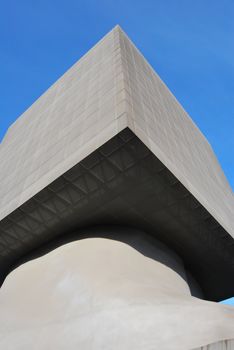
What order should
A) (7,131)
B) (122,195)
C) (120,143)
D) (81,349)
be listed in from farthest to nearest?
1. (7,131)
2. (122,195)
3. (120,143)
4. (81,349)

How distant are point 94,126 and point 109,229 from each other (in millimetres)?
4340

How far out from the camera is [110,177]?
11.3m

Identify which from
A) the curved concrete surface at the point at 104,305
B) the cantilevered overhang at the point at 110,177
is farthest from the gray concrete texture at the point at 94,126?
the curved concrete surface at the point at 104,305

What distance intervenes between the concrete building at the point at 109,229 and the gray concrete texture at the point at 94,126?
0.08 m

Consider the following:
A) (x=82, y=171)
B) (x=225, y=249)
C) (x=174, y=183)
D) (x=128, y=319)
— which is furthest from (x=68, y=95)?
(x=128, y=319)

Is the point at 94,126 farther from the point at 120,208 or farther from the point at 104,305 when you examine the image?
the point at 104,305

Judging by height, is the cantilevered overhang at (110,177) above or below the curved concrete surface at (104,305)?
above

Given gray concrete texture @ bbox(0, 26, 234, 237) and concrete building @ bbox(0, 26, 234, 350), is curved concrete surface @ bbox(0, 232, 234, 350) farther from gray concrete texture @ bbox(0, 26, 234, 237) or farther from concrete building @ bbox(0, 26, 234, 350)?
gray concrete texture @ bbox(0, 26, 234, 237)

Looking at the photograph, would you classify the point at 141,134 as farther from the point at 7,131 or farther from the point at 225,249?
the point at 7,131

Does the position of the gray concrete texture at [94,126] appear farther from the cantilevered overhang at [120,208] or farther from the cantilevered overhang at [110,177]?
the cantilevered overhang at [120,208]

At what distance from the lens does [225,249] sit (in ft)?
51.1

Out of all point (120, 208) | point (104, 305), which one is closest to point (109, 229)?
point (120, 208)

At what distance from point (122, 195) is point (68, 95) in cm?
745

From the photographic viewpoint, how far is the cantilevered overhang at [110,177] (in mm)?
10898
